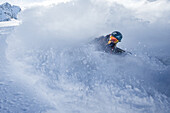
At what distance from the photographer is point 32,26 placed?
1041cm

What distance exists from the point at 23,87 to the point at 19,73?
46.9 inches

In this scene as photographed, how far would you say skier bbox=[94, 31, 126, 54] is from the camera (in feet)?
20.7

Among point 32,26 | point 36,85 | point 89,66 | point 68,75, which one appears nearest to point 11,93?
point 36,85

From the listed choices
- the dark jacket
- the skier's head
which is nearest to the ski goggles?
the skier's head

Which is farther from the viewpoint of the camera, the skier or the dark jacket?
the dark jacket

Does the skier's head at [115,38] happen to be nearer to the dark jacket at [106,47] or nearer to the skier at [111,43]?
the skier at [111,43]

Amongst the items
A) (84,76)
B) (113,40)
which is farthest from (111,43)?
(84,76)

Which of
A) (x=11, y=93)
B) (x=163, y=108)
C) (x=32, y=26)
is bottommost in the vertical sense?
(x=163, y=108)

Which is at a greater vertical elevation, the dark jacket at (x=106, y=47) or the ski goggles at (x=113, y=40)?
the ski goggles at (x=113, y=40)

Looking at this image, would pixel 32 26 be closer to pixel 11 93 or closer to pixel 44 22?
pixel 44 22

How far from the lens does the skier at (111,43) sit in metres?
6.30

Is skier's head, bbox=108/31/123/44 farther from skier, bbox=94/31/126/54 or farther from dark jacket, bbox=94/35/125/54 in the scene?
dark jacket, bbox=94/35/125/54

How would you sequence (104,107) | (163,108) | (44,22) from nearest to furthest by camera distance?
(104,107)
(163,108)
(44,22)

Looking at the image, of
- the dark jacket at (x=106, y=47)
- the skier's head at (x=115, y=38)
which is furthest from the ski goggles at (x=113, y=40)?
the dark jacket at (x=106, y=47)
